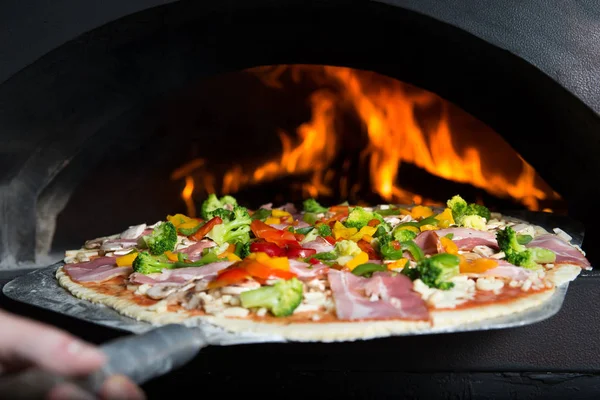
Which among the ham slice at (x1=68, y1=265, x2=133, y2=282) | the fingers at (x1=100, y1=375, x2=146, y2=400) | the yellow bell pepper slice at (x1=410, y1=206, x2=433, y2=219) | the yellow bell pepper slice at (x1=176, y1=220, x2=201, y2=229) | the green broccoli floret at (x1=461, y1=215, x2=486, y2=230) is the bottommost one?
the fingers at (x1=100, y1=375, x2=146, y2=400)

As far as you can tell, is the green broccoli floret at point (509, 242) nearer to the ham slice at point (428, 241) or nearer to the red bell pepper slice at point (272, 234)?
the ham slice at point (428, 241)

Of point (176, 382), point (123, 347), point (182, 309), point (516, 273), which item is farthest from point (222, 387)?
point (123, 347)

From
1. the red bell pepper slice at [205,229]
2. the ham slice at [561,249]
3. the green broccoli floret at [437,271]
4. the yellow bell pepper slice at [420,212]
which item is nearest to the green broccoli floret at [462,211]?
the yellow bell pepper slice at [420,212]

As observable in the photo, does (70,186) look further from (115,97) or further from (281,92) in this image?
(281,92)

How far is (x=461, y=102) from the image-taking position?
3.21 m

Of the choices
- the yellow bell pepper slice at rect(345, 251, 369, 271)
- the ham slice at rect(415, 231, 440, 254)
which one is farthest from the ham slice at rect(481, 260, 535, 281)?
the yellow bell pepper slice at rect(345, 251, 369, 271)

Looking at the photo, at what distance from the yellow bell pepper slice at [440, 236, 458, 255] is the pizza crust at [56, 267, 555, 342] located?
42cm

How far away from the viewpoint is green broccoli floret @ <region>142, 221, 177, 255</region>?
237 cm

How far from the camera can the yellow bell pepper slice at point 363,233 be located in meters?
2.46

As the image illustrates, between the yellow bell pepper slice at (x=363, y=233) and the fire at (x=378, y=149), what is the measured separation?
1354 mm

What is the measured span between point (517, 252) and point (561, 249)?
257mm

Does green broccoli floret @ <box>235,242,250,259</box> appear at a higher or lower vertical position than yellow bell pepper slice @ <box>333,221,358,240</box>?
lower

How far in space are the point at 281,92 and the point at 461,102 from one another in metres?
1.04

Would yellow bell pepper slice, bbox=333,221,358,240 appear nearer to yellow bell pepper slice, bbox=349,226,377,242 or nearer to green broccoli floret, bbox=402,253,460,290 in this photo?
yellow bell pepper slice, bbox=349,226,377,242
